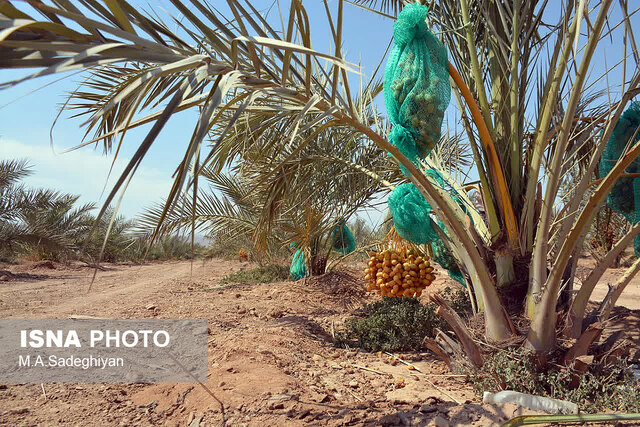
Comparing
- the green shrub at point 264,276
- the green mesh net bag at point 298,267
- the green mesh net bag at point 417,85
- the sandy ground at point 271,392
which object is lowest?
the sandy ground at point 271,392

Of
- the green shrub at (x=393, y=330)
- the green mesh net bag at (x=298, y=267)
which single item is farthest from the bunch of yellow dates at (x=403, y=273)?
the green mesh net bag at (x=298, y=267)

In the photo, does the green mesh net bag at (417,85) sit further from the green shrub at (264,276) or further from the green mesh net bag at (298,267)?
the green shrub at (264,276)

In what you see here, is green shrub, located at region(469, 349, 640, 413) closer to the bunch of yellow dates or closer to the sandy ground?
the sandy ground

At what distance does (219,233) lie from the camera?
7.57 metres

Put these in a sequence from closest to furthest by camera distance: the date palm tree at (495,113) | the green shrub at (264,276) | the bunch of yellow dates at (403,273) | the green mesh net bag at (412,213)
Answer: the date palm tree at (495,113) < the green mesh net bag at (412,213) < the bunch of yellow dates at (403,273) < the green shrub at (264,276)

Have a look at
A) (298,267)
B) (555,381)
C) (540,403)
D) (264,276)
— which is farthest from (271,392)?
(264,276)

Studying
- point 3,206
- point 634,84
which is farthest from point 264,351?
point 3,206

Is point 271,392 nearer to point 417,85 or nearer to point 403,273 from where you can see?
point 417,85

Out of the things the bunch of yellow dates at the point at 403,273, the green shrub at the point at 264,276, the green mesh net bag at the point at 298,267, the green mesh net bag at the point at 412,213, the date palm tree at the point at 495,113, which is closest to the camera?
the date palm tree at the point at 495,113

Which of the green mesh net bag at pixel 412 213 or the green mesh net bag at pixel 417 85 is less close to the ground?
the green mesh net bag at pixel 417 85

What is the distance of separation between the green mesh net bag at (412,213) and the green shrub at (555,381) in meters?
0.98

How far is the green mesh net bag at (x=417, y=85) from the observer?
2.45m

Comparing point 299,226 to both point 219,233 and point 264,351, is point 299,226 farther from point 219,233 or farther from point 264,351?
point 264,351

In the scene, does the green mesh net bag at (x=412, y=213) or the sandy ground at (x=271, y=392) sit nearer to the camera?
the sandy ground at (x=271, y=392)
